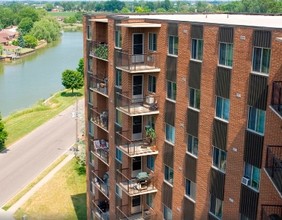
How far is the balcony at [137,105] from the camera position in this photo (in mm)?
25375

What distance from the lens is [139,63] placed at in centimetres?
2562

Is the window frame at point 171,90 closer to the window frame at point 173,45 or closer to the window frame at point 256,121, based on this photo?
the window frame at point 173,45

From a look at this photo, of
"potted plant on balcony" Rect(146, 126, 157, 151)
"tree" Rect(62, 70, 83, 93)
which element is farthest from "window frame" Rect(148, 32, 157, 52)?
"tree" Rect(62, 70, 83, 93)

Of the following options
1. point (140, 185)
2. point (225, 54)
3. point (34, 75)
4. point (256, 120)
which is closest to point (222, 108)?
point (256, 120)

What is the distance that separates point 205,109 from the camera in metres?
21.4

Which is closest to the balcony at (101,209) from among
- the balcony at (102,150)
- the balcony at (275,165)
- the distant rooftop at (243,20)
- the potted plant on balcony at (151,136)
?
the balcony at (102,150)

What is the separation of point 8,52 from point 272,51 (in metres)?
140

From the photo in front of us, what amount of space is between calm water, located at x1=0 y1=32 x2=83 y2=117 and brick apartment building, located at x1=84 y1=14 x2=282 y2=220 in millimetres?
55215

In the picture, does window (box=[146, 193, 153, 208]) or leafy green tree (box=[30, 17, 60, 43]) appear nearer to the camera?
window (box=[146, 193, 153, 208])

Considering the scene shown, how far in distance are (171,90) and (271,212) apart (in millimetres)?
8641

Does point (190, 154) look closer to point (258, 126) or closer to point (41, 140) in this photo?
point (258, 126)

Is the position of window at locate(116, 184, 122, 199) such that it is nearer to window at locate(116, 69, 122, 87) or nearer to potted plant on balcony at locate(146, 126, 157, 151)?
potted plant on balcony at locate(146, 126, 157, 151)

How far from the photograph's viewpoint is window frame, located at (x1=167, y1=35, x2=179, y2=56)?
23.0 m

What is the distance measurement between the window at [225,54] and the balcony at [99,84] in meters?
11.3
